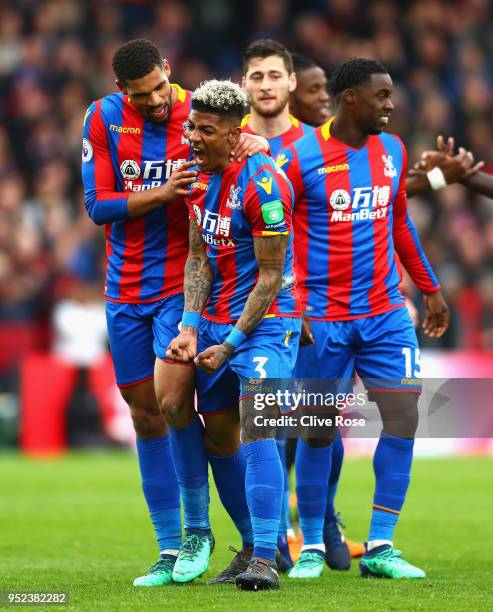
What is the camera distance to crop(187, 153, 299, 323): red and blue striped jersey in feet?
19.8

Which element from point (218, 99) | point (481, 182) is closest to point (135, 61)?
point (218, 99)

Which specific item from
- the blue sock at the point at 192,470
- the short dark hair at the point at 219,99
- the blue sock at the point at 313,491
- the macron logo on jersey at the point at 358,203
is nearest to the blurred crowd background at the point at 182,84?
the blue sock at the point at 313,491

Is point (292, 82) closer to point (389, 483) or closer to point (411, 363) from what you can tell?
point (411, 363)

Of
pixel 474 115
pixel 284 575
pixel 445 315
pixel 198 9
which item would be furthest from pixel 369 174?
pixel 198 9

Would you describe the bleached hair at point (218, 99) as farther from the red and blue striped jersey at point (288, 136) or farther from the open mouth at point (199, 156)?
the red and blue striped jersey at point (288, 136)

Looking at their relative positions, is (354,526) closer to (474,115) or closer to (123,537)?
(123,537)

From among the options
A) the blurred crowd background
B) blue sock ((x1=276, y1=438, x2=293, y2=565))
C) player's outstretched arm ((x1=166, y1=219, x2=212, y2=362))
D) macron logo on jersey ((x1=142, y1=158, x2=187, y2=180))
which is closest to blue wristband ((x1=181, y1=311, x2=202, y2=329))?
player's outstretched arm ((x1=166, y1=219, x2=212, y2=362))

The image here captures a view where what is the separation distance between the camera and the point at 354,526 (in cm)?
911

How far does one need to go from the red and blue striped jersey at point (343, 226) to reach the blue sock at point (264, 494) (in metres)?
1.32

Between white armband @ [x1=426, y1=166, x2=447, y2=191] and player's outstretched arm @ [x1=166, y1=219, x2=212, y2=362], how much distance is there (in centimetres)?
199

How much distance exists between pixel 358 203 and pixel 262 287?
1.22 m

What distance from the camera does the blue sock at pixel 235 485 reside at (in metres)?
6.48

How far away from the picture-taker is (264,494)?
5.87 meters

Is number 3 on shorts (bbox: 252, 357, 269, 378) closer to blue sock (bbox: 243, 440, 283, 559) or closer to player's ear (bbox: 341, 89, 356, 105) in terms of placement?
blue sock (bbox: 243, 440, 283, 559)
